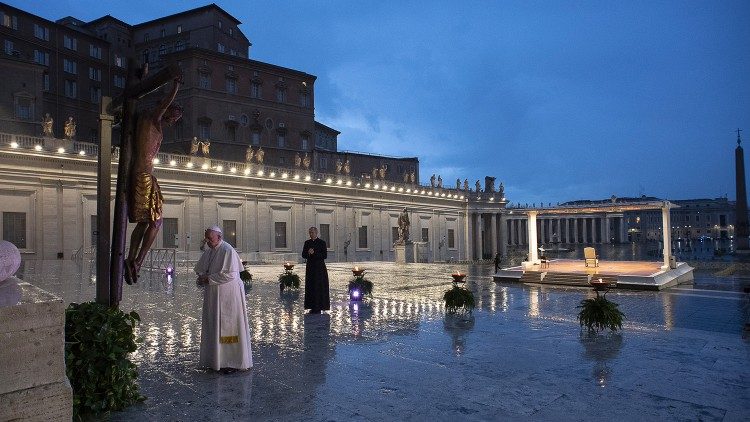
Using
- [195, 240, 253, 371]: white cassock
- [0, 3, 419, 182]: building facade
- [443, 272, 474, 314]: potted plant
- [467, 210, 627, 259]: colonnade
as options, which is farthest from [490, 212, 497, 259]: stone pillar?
[195, 240, 253, 371]: white cassock

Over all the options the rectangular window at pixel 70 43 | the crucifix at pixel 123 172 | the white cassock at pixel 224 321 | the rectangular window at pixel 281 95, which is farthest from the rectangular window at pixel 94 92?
the crucifix at pixel 123 172

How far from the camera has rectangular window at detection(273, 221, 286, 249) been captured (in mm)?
47062

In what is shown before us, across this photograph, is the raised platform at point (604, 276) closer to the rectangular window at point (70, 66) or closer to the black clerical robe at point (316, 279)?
the black clerical robe at point (316, 279)

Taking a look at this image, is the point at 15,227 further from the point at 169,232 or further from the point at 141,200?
the point at 141,200

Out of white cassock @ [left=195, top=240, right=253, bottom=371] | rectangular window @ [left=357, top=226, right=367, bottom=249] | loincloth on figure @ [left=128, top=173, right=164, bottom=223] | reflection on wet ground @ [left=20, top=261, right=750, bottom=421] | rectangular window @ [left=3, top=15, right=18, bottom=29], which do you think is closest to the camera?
loincloth on figure @ [left=128, top=173, right=164, bottom=223]

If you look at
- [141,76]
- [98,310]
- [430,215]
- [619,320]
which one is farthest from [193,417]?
[430,215]

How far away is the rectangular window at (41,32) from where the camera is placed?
48.5 m

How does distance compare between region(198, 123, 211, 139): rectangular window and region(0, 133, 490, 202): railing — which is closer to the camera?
region(0, 133, 490, 202): railing

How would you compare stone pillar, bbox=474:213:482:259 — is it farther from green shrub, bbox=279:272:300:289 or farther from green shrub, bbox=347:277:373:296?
green shrub, bbox=347:277:373:296

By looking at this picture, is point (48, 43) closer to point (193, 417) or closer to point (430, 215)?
point (430, 215)

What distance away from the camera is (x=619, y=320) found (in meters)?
10.2

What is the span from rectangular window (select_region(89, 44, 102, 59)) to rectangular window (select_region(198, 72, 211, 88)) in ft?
40.1

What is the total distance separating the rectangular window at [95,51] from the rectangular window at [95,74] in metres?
1.33

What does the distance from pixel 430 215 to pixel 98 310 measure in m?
61.6
